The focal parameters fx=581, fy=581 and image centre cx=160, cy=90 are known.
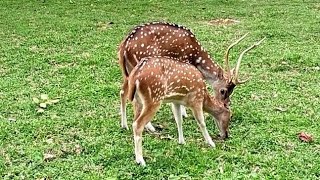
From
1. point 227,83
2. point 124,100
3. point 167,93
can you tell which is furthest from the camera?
point 227,83

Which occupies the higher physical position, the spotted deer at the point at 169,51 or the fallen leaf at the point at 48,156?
the spotted deer at the point at 169,51

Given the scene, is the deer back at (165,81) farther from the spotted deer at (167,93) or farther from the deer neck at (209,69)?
the deer neck at (209,69)

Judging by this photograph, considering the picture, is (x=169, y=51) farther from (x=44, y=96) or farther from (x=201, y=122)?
(x=44, y=96)

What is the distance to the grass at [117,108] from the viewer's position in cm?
488

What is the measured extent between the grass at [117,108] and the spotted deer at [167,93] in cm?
23

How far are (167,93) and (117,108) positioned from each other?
1.54 m

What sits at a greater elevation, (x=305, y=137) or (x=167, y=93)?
(x=167, y=93)

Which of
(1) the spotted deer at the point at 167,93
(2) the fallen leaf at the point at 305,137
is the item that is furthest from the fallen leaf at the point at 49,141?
(2) the fallen leaf at the point at 305,137

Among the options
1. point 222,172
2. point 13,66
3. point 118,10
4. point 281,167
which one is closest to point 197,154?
point 222,172

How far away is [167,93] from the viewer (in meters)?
4.98

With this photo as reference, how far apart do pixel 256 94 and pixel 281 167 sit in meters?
2.13

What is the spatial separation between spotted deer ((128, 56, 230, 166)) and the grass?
8.9 inches

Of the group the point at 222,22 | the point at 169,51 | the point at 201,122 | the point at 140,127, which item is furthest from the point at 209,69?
the point at 222,22

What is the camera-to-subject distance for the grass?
4879 millimetres
